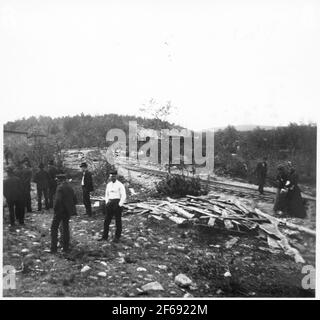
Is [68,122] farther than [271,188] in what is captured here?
Yes

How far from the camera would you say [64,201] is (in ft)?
20.7

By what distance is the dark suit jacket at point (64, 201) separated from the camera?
6297 mm

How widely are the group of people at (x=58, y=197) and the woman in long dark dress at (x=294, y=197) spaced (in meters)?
3.82

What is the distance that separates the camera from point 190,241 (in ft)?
22.9

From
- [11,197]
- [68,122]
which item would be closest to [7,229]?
[11,197]

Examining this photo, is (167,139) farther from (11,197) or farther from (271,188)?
(11,197)

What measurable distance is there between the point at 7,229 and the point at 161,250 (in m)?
3.38

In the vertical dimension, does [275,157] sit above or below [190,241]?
above

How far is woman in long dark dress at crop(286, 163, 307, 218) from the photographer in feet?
23.8

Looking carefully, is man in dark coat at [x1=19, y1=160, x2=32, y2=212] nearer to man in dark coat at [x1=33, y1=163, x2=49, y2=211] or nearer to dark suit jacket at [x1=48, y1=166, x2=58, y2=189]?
man in dark coat at [x1=33, y1=163, x2=49, y2=211]

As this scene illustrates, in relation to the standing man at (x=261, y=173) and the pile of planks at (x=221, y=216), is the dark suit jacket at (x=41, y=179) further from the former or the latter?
the standing man at (x=261, y=173)

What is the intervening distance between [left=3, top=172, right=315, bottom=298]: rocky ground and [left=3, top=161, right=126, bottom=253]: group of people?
12.8 inches

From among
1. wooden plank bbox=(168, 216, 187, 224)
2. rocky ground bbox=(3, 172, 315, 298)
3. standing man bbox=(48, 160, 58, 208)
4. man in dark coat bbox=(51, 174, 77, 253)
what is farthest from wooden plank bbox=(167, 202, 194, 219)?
standing man bbox=(48, 160, 58, 208)

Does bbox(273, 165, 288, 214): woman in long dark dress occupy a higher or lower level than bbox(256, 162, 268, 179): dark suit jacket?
lower
